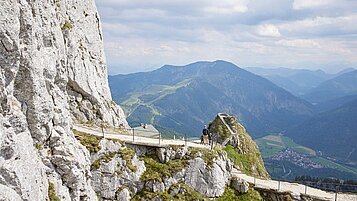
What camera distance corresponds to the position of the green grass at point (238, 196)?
4878 centimetres

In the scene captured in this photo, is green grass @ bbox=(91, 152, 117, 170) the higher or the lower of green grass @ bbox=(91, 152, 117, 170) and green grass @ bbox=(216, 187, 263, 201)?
the higher

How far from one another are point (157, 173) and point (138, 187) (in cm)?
282

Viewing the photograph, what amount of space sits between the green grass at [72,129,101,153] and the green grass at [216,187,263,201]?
54.8ft

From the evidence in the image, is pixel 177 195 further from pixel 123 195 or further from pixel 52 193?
pixel 52 193

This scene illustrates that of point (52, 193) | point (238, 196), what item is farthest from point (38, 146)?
point (238, 196)

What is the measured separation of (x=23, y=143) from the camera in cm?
2509

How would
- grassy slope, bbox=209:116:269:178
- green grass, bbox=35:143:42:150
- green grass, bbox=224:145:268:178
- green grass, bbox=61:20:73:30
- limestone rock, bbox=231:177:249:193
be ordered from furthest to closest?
grassy slope, bbox=209:116:269:178, green grass, bbox=224:145:268:178, limestone rock, bbox=231:177:249:193, green grass, bbox=61:20:73:30, green grass, bbox=35:143:42:150

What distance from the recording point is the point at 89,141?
43656mm

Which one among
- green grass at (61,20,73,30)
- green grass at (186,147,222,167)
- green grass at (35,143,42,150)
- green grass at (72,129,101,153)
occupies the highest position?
green grass at (61,20,73,30)

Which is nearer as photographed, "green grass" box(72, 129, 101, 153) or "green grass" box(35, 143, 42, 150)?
"green grass" box(35, 143, 42, 150)

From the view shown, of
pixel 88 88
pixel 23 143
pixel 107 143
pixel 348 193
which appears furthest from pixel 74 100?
pixel 348 193

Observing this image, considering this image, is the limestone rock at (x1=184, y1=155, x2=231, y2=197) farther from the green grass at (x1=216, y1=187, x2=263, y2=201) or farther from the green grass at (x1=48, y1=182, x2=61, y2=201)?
the green grass at (x1=48, y1=182, x2=61, y2=201)

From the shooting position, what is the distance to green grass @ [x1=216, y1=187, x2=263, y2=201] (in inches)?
1920

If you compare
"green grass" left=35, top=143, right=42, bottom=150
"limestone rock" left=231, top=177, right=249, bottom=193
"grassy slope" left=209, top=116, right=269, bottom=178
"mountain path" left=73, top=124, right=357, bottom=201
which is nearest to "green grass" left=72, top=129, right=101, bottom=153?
"mountain path" left=73, top=124, right=357, bottom=201
